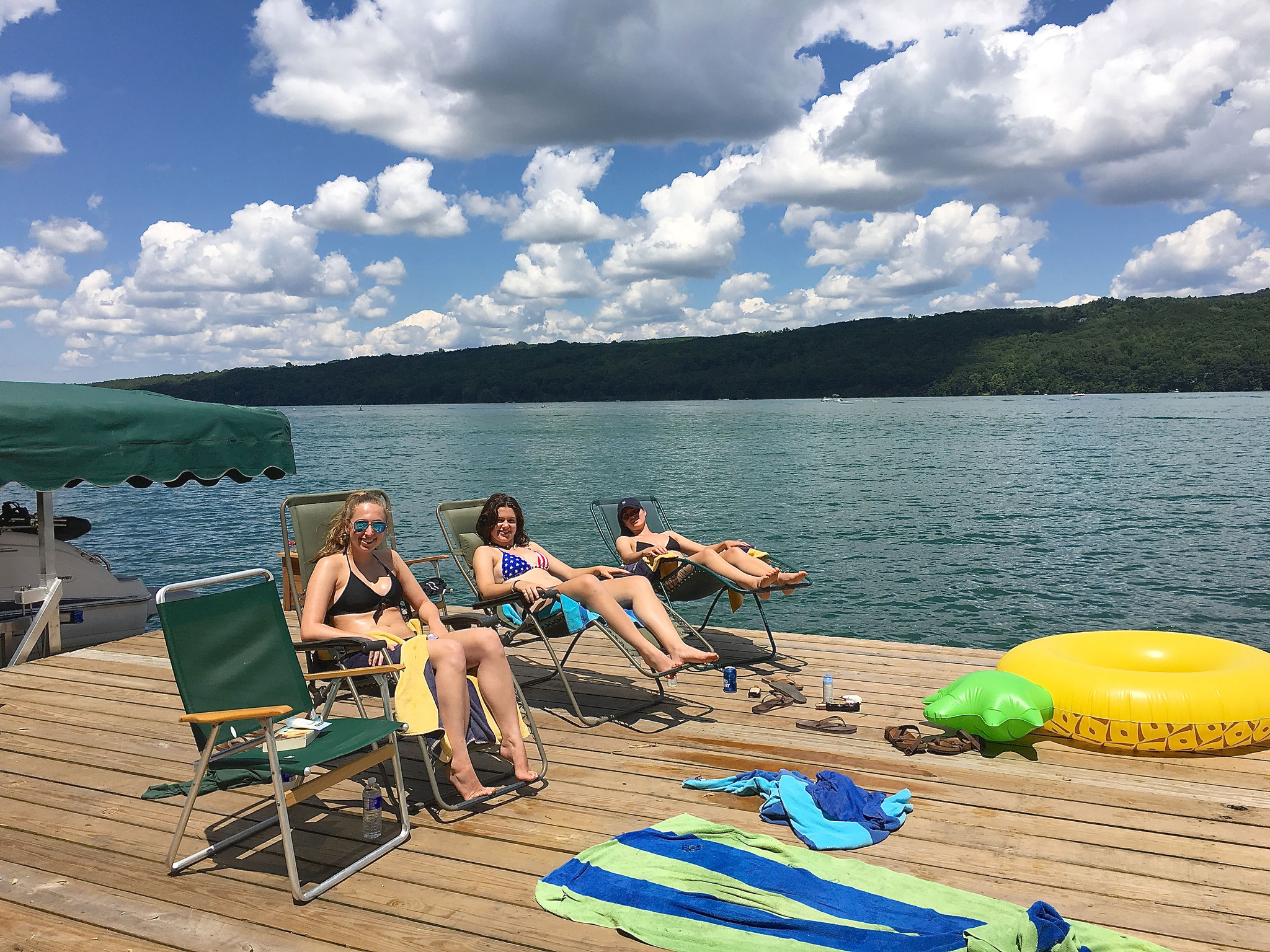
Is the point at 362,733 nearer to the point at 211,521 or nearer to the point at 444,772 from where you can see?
the point at 444,772

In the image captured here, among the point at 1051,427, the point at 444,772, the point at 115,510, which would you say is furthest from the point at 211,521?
the point at 1051,427

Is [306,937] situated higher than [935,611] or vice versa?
[306,937]

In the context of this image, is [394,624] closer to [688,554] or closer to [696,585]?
[696,585]

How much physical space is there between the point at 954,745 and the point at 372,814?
7.80ft

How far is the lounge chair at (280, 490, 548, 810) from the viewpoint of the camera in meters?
3.26

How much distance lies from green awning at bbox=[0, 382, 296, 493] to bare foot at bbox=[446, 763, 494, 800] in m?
3.10

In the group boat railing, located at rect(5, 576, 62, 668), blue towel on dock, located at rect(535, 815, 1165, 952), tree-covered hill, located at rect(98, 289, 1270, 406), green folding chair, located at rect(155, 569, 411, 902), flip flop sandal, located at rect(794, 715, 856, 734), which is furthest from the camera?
tree-covered hill, located at rect(98, 289, 1270, 406)

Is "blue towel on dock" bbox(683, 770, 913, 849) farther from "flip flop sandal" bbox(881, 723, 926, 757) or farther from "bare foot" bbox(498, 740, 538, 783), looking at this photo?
"bare foot" bbox(498, 740, 538, 783)

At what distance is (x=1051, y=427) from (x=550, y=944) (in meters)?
60.3

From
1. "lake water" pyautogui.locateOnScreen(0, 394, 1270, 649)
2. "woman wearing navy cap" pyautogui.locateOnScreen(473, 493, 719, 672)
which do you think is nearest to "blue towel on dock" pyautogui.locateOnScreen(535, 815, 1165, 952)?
"woman wearing navy cap" pyautogui.locateOnScreen(473, 493, 719, 672)

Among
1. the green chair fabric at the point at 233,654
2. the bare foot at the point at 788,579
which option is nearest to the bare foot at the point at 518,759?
the green chair fabric at the point at 233,654

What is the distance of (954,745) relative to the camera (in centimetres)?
385

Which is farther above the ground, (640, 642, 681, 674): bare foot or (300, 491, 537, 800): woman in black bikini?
(300, 491, 537, 800): woman in black bikini

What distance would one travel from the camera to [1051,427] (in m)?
56.6
